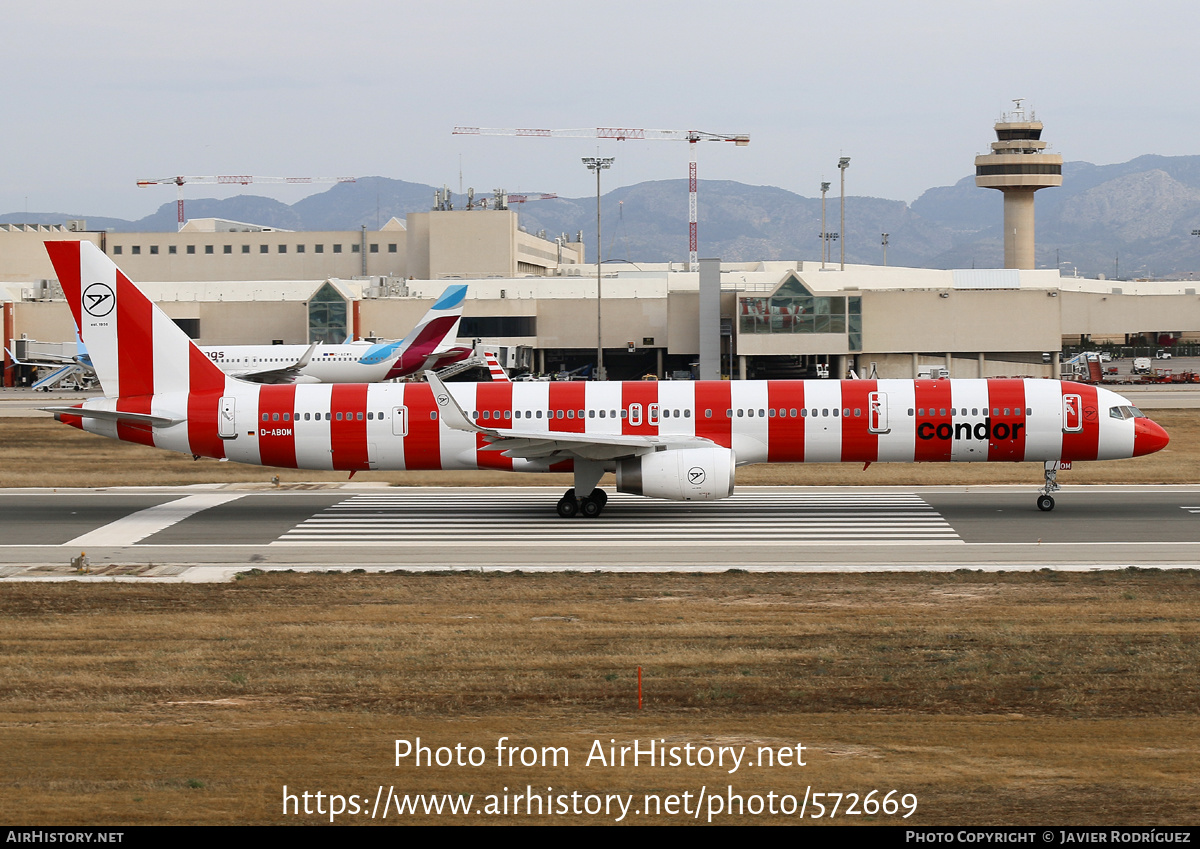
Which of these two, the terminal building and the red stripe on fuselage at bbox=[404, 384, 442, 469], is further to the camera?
the terminal building

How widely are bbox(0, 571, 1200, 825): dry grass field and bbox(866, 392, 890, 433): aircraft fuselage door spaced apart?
33.5 ft

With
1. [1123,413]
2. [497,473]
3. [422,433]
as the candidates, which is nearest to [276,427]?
[422,433]

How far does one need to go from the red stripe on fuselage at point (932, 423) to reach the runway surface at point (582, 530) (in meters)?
1.98

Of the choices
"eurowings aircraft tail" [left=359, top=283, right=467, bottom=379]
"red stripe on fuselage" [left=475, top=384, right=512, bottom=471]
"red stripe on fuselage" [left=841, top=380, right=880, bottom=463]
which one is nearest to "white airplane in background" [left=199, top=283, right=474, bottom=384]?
"eurowings aircraft tail" [left=359, top=283, right=467, bottom=379]

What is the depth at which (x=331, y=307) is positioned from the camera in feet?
375

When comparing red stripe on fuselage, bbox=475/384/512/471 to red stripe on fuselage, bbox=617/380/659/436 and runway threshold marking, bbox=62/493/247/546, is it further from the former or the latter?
runway threshold marking, bbox=62/493/247/546

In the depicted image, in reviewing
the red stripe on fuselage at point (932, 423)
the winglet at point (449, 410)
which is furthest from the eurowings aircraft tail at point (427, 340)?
the red stripe on fuselage at point (932, 423)

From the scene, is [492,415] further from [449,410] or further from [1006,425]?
[1006,425]

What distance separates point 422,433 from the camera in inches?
1510

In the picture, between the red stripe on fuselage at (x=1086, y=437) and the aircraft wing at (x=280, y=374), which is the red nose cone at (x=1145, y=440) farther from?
the aircraft wing at (x=280, y=374)

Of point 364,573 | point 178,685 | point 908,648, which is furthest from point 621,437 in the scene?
point 178,685

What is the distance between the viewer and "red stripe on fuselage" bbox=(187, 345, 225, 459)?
1522 inches

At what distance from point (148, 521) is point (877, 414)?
22516 millimetres

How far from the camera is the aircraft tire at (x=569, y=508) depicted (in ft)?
127
